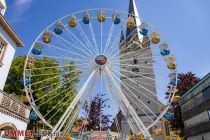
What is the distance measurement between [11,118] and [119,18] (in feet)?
42.9

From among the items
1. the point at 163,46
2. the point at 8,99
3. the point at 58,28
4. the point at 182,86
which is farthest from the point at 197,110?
the point at 8,99

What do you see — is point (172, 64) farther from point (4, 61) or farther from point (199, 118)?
point (199, 118)

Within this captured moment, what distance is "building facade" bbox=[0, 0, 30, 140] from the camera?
A: 41.4 feet

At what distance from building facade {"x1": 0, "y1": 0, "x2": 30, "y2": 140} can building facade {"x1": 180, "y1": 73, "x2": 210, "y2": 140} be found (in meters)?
23.8

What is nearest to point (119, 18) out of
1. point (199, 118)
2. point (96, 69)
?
point (96, 69)

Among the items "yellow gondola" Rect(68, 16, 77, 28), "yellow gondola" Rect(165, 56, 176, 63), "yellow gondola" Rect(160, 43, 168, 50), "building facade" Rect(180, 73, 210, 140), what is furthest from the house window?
"building facade" Rect(180, 73, 210, 140)

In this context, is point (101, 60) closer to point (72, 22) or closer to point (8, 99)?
point (72, 22)

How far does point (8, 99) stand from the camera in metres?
13.1

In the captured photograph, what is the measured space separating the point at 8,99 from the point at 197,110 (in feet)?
91.3

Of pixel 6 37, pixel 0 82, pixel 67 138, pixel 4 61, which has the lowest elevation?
pixel 67 138

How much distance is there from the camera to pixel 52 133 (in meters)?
15.7

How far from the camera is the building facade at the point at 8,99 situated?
12.6 m

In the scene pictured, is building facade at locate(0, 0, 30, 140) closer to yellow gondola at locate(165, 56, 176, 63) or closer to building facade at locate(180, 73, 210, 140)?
yellow gondola at locate(165, 56, 176, 63)

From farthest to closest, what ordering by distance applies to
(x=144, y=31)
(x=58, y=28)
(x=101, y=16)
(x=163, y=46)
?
(x=101, y=16) < (x=144, y=31) < (x=58, y=28) < (x=163, y=46)
